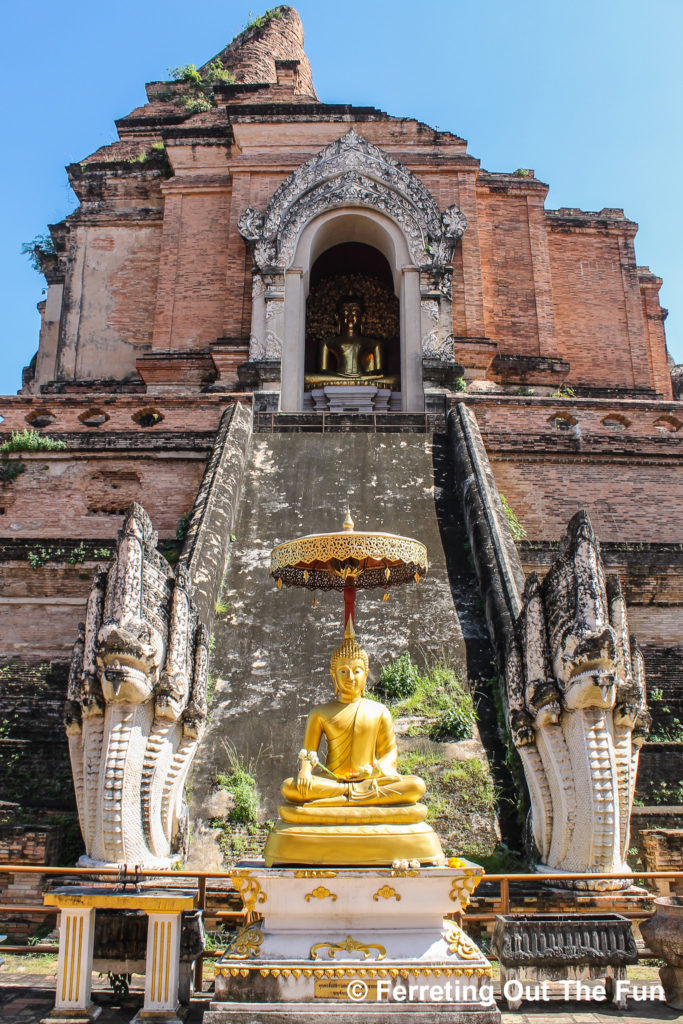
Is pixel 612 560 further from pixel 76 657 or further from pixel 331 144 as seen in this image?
pixel 331 144

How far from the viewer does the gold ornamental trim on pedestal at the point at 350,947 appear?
15.6ft

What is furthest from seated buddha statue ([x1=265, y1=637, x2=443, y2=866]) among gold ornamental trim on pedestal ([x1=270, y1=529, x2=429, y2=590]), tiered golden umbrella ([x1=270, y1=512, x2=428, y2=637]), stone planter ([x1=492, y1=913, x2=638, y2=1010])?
stone planter ([x1=492, y1=913, x2=638, y2=1010])

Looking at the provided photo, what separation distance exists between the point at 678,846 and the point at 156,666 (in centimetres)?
424

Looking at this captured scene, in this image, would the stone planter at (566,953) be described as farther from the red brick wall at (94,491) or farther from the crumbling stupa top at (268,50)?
the crumbling stupa top at (268,50)

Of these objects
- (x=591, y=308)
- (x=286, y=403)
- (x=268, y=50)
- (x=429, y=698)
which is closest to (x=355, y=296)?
(x=591, y=308)

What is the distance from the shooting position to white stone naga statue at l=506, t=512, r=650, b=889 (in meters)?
6.46

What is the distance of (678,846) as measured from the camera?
277 inches

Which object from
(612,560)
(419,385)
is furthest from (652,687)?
(419,385)

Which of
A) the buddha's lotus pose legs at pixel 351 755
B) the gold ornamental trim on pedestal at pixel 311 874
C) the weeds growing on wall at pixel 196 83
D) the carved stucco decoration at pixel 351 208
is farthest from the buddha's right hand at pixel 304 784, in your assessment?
the weeds growing on wall at pixel 196 83

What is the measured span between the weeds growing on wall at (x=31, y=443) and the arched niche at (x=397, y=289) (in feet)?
14.0

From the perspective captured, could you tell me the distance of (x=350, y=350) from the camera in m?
19.8

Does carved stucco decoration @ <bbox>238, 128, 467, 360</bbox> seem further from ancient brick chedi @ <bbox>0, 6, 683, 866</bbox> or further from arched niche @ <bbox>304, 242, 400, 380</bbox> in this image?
arched niche @ <bbox>304, 242, 400, 380</bbox>

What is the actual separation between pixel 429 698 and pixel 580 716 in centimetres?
177

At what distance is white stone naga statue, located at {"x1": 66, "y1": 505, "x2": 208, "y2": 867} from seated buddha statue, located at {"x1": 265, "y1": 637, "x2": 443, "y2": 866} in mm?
1594
